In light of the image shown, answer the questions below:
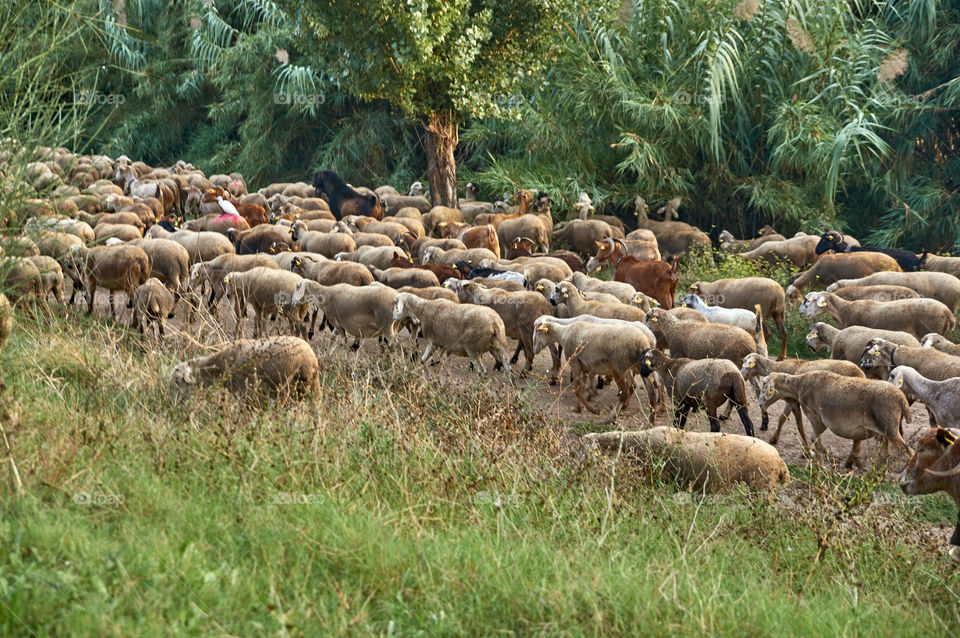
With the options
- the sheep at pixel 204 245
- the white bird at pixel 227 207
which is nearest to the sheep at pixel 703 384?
the sheep at pixel 204 245

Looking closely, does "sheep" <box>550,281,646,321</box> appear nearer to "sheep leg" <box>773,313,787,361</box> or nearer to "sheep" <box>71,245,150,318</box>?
"sheep leg" <box>773,313,787,361</box>

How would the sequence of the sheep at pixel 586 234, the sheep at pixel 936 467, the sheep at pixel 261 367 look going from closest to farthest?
the sheep at pixel 936 467 → the sheep at pixel 261 367 → the sheep at pixel 586 234

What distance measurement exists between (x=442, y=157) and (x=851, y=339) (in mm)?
10965

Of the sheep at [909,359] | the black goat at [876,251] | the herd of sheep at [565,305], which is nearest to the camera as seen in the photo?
the herd of sheep at [565,305]

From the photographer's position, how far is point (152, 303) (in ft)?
35.8

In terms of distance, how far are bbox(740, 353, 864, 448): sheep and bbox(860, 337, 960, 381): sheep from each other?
0.29m

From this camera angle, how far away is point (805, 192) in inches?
693

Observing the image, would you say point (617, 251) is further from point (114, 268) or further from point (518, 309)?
point (114, 268)

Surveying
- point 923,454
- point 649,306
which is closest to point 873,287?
point 649,306

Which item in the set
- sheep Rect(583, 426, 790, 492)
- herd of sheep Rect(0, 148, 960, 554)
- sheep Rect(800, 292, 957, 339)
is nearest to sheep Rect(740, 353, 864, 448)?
herd of sheep Rect(0, 148, 960, 554)

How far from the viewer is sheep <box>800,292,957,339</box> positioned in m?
10.1

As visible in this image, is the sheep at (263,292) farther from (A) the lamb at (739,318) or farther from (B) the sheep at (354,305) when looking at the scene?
(A) the lamb at (739,318)

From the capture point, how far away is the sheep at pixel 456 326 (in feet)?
31.6

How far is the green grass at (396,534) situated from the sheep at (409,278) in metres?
4.63
